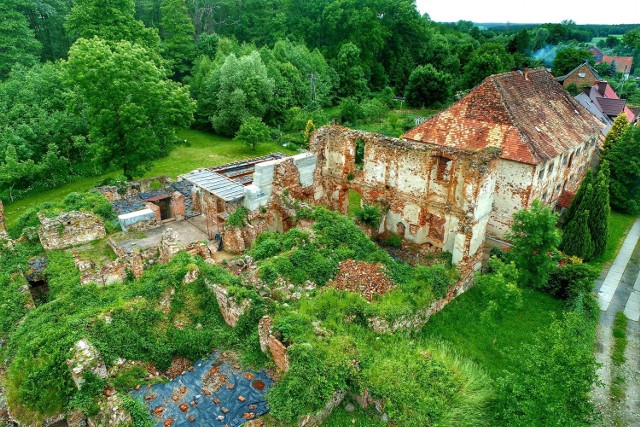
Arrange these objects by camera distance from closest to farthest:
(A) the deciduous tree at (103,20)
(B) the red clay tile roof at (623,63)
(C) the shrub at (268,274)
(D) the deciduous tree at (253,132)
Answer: (C) the shrub at (268,274)
(A) the deciduous tree at (103,20)
(D) the deciduous tree at (253,132)
(B) the red clay tile roof at (623,63)

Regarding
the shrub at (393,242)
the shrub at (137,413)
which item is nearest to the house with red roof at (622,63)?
the shrub at (393,242)

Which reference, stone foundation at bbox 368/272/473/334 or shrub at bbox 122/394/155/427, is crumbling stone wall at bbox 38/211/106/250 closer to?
shrub at bbox 122/394/155/427

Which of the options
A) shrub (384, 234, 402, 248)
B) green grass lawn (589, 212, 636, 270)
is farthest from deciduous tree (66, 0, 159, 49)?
green grass lawn (589, 212, 636, 270)

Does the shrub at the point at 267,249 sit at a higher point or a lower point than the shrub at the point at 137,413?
higher

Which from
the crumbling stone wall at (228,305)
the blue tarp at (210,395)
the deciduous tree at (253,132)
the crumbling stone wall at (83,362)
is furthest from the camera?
the deciduous tree at (253,132)

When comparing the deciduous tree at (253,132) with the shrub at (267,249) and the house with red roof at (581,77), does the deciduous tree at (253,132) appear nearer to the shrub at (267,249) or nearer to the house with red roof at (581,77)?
the shrub at (267,249)

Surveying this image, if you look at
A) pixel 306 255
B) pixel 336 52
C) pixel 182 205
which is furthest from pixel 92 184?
pixel 336 52
